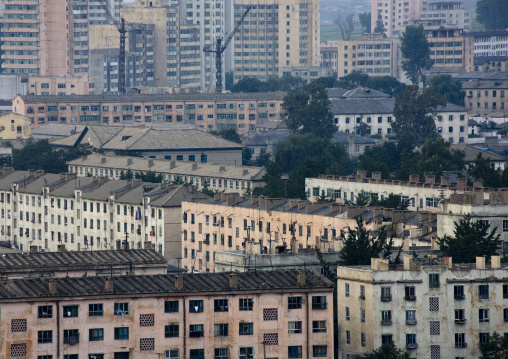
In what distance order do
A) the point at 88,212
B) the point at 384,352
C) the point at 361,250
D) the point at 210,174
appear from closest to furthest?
the point at 384,352 → the point at 361,250 → the point at 88,212 → the point at 210,174

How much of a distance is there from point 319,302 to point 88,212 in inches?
3091

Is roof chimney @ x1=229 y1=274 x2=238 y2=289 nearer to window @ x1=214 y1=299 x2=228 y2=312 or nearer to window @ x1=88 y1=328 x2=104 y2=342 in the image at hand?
window @ x1=214 y1=299 x2=228 y2=312

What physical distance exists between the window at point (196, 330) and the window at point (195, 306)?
835mm

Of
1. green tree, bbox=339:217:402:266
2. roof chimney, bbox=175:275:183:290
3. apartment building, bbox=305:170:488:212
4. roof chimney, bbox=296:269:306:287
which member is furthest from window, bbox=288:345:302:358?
apartment building, bbox=305:170:488:212

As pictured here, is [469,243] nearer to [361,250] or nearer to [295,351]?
[361,250]

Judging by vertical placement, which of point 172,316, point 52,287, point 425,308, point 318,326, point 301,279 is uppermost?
point 52,287

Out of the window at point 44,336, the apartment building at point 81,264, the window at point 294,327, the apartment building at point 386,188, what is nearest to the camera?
the window at point 44,336

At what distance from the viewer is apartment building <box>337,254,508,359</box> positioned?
95.5 m

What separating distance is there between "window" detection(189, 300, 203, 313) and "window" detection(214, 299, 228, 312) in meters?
0.89

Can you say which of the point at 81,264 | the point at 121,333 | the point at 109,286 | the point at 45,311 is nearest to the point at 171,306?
the point at 121,333

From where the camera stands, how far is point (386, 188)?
162 metres

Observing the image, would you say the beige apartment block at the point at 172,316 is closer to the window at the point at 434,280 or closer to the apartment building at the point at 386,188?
the window at the point at 434,280

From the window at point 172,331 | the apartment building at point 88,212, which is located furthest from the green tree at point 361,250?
the apartment building at point 88,212

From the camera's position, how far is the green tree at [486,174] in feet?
553
